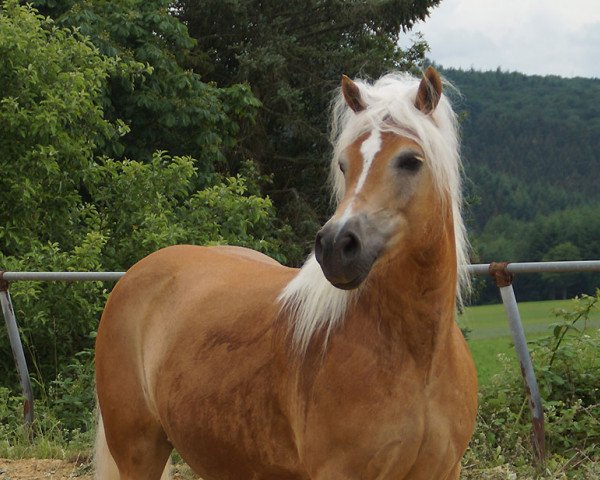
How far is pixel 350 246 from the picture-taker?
2.32m

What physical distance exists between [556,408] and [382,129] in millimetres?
2627

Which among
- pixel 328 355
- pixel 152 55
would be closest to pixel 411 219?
pixel 328 355

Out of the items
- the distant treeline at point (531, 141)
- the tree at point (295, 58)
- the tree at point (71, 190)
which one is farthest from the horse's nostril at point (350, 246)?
the distant treeline at point (531, 141)

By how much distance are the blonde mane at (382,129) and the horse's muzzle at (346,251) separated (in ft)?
1.11

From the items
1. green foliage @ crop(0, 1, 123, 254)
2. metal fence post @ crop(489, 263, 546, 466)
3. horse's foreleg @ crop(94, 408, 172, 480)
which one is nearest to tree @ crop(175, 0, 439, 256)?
green foliage @ crop(0, 1, 123, 254)

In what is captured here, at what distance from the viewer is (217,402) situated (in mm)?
3021

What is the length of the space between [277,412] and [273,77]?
51.3 feet

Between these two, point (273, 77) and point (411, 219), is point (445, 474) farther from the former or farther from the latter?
point (273, 77)

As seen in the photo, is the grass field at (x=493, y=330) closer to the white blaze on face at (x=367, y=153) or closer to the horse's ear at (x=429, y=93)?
the horse's ear at (x=429, y=93)

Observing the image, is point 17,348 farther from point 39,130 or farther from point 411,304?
point 411,304

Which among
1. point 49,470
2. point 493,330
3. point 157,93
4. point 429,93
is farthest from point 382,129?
point 157,93

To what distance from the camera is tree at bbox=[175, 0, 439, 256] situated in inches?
719

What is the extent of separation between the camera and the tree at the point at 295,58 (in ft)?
59.9

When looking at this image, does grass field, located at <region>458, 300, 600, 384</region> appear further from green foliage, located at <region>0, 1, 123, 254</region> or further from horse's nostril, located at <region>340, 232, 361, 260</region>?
green foliage, located at <region>0, 1, 123, 254</region>
